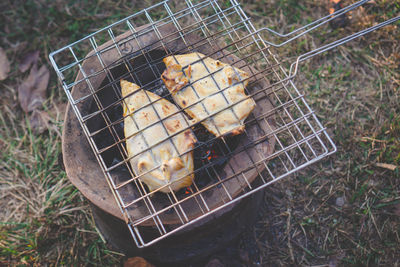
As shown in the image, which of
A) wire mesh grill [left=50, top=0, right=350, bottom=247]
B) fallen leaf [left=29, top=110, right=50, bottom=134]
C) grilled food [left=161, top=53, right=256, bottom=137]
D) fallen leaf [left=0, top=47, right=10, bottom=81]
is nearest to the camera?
wire mesh grill [left=50, top=0, right=350, bottom=247]

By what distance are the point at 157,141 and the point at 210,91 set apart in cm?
54

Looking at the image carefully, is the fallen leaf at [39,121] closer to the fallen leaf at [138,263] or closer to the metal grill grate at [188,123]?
the metal grill grate at [188,123]

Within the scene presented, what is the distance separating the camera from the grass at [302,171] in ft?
11.1

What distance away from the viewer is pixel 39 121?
404cm

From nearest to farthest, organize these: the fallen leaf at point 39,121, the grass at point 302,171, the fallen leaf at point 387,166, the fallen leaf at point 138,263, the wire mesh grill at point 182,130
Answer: the wire mesh grill at point 182,130
the fallen leaf at point 138,263
the grass at point 302,171
the fallen leaf at point 387,166
the fallen leaf at point 39,121

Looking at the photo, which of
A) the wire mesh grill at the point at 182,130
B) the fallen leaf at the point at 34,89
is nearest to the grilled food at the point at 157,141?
the wire mesh grill at the point at 182,130

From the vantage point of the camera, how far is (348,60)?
13.8ft

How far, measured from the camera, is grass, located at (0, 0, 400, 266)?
3391 millimetres

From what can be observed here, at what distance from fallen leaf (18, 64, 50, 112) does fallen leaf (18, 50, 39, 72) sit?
0.28ft

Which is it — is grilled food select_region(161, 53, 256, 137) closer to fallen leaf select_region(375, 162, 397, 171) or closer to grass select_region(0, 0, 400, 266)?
grass select_region(0, 0, 400, 266)

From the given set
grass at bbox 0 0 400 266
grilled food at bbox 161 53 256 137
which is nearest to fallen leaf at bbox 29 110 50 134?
grass at bbox 0 0 400 266

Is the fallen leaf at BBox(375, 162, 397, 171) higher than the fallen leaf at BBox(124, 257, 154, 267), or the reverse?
the fallen leaf at BBox(124, 257, 154, 267)

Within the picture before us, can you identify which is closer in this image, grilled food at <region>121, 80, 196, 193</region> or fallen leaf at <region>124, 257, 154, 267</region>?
grilled food at <region>121, 80, 196, 193</region>

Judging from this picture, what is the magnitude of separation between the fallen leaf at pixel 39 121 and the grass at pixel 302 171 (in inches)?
2.7
